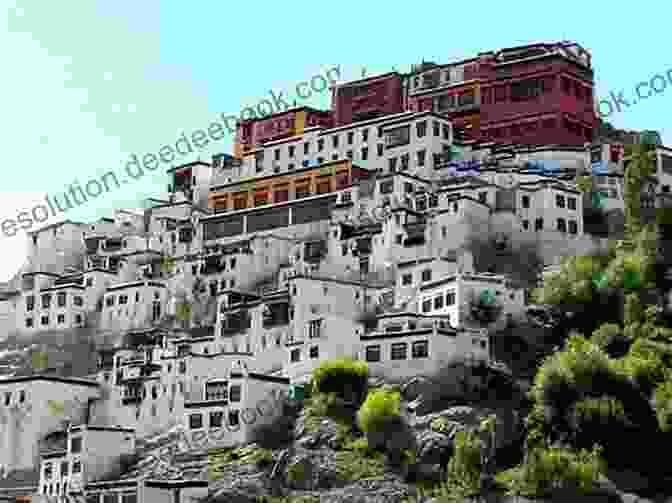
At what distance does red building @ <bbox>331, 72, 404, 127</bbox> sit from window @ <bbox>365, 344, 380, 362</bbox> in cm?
2971

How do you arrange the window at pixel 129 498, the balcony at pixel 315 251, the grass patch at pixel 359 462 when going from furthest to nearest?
the balcony at pixel 315 251 → the window at pixel 129 498 → the grass patch at pixel 359 462

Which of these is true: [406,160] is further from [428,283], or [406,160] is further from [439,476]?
[439,476]

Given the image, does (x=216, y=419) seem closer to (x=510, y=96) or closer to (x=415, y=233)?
(x=415, y=233)

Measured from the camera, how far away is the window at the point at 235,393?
74.0 metres

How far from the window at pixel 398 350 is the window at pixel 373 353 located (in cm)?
68

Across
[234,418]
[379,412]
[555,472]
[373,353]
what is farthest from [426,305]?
[555,472]

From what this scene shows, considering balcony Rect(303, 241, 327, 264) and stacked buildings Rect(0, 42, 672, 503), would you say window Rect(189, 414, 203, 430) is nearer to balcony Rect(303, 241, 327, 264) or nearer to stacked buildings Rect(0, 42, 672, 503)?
stacked buildings Rect(0, 42, 672, 503)

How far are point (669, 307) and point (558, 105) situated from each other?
75.6ft

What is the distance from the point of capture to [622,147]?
92.5m

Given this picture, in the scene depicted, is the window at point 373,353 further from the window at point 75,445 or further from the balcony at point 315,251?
the balcony at point 315,251

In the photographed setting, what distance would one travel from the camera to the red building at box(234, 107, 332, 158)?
10538cm

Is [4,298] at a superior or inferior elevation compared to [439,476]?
superior

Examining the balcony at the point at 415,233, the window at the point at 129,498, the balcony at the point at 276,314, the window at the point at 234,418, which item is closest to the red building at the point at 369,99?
the balcony at the point at 415,233

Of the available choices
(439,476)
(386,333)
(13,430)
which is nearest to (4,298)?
(13,430)
